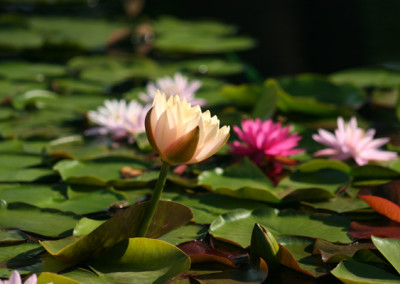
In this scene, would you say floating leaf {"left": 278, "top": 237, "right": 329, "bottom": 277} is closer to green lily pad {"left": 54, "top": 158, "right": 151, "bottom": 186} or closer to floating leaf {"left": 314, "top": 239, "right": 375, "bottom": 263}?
floating leaf {"left": 314, "top": 239, "right": 375, "bottom": 263}

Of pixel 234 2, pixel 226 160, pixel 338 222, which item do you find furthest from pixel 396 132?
pixel 234 2

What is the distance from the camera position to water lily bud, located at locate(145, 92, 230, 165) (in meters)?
0.95

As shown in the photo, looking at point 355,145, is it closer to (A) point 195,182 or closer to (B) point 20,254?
(A) point 195,182

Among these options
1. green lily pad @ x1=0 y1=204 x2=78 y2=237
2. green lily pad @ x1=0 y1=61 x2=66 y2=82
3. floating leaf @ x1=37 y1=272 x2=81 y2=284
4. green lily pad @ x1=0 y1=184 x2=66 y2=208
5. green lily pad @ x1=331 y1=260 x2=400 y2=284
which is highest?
green lily pad @ x1=0 y1=61 x2=66 y2=82

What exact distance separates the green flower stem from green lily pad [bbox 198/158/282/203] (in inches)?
15.0

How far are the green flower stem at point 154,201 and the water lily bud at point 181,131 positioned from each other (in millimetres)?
21

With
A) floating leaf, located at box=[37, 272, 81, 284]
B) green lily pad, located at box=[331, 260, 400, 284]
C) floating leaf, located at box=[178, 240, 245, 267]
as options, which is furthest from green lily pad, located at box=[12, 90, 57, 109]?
green lily pad, located at box=[331, 260, 400, 284]

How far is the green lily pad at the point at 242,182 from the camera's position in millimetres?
1398

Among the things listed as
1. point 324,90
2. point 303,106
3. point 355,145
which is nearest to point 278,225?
point 355,145

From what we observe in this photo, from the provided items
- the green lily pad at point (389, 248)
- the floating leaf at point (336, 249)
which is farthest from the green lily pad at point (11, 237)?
the green lily pad at point (389, 248)

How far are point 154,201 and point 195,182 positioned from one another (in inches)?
21.7

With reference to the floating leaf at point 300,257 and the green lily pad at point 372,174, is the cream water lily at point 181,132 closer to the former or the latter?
the floating leaf at point 300,257

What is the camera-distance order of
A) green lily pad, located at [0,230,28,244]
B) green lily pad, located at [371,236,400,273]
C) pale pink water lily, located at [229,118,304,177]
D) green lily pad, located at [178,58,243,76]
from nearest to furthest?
green lily pad, located at [371,236,400,273] < green lily pad, located at [0,230,28,244] < pale pink water lily, located at [229,118,304,177] < green lily pad, located at [178,58,243,76]

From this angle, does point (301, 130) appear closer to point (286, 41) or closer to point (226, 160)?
point (226, 160)
